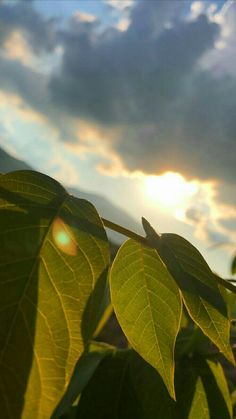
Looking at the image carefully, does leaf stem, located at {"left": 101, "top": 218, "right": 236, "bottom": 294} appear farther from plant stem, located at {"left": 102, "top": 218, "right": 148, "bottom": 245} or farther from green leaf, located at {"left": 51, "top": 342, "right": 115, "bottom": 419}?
green leaf, located at {"left": 51, "top": 342, "right": 115, "bottom": 419}

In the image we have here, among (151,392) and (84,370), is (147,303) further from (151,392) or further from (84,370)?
(84,370)

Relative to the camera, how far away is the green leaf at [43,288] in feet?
1.88

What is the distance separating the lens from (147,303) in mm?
803

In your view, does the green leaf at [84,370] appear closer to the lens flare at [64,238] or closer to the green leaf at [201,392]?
the green leaf at [201,392]

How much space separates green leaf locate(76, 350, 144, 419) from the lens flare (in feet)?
1.92

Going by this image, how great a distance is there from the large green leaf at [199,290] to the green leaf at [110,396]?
1.49 ft

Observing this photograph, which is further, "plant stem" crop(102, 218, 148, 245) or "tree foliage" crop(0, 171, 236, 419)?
"plant stem" crop(102, 218, 148, 245)

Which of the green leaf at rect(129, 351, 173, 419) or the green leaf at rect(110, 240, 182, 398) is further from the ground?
the green leaf at rect(110, 240, 182, 398)

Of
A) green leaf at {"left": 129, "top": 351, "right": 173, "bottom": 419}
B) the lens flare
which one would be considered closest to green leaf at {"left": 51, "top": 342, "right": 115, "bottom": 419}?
green leaf at {"left": 129, "top": 351, "right": 173, "bottom": 419}

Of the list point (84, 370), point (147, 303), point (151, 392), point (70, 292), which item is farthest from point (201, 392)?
point (70, 292)

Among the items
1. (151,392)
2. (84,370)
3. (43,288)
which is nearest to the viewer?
(43,288)

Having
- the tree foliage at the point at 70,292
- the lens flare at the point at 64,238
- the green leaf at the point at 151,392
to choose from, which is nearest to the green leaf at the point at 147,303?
the tree foliage at the point at 70,292

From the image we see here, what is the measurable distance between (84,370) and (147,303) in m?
0.54

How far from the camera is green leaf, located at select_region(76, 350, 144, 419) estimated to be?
1119 mm
